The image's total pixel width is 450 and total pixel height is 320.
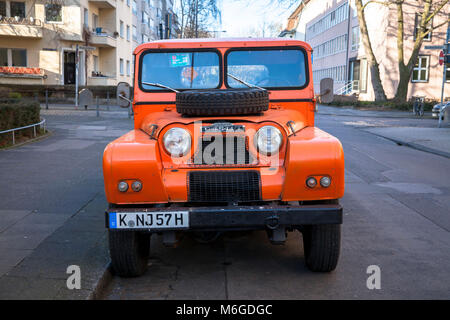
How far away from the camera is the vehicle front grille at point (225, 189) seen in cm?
436

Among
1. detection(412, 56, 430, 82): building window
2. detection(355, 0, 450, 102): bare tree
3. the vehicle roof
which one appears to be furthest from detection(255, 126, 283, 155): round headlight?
detection(412, 56, 430, 82): building window

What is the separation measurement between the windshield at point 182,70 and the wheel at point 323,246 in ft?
6.88

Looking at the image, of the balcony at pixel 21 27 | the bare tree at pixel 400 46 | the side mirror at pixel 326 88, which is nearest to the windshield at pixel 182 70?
the side mirror at pixel 326 88

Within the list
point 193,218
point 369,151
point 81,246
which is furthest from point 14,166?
point 369,151

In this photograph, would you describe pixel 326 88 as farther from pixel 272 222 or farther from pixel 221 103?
pixel 272 222

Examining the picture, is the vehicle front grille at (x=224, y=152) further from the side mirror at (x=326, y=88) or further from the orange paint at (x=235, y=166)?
the side mirror at (x=326, y=88)

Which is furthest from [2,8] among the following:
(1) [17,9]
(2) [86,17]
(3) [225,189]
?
(3) [225,189]

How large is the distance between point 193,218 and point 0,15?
38.1 meters

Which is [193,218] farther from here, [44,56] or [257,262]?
[44,56]

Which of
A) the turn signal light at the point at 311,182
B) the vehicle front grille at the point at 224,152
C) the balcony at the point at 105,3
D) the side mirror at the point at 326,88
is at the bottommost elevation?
the turn signal light at the point at 311,182

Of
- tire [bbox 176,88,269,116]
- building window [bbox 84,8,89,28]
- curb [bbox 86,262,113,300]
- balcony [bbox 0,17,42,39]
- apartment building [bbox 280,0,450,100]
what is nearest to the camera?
curb [bbox 86,262,113,300]

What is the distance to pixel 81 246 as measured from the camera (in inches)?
207

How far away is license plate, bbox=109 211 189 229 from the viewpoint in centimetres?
419

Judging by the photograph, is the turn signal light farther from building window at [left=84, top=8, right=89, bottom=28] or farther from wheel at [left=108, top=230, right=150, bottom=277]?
building window at [left=84, top=8, right=89, bottom=28]
